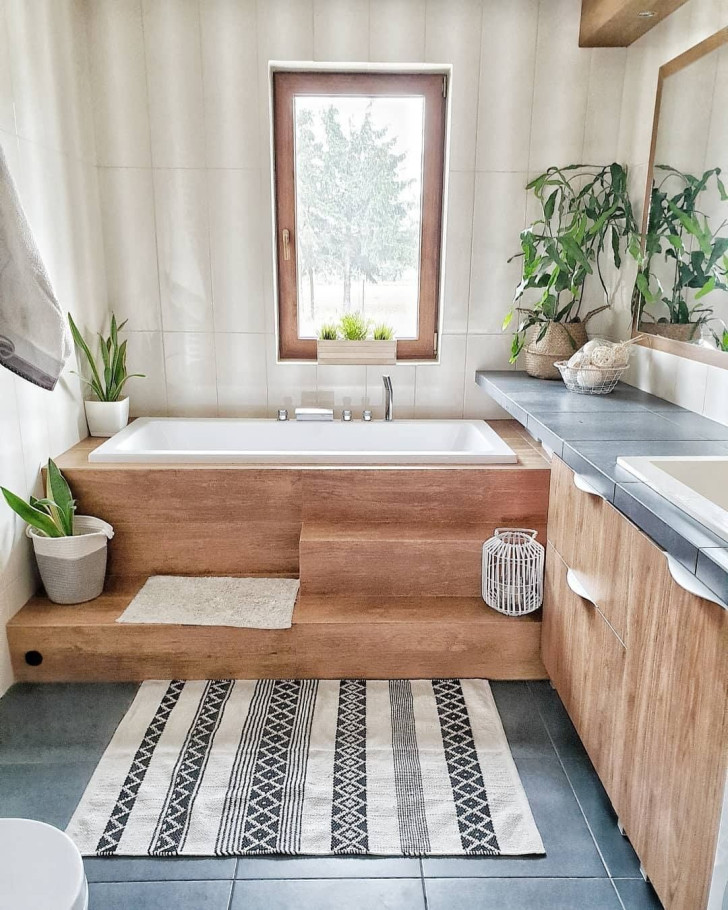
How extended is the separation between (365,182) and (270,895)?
8.98 ft

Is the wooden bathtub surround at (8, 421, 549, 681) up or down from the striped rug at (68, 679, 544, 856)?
up

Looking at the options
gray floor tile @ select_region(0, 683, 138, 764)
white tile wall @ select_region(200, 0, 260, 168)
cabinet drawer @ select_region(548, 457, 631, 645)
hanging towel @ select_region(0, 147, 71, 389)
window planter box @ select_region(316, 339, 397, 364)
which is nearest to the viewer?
hanging towel @ select_region(0, 147, 71, 389)

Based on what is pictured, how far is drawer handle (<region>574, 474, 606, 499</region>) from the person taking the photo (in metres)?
1.78

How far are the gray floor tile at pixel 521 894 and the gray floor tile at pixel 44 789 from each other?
0.93m

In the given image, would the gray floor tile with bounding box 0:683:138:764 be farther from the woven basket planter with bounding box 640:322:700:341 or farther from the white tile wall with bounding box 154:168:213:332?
the woven basket planter with bounding box 640:322:700:341

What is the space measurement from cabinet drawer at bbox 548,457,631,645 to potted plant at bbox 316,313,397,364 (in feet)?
4.02

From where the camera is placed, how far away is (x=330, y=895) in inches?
63.9

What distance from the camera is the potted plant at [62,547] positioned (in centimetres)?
244

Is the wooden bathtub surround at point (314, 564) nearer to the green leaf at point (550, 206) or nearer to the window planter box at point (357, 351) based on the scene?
the window planter box at point (357, 351)

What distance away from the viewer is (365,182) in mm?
3258

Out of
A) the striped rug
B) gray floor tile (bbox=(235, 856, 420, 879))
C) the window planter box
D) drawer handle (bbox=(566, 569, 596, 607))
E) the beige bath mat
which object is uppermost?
the window planter box

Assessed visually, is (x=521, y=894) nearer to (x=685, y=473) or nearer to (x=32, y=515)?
(x=685, y=473)

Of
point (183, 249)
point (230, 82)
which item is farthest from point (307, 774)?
point (230, 82)

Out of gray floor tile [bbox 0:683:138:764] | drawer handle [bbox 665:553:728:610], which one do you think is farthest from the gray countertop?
gray floor tile [bbox 0:683:138:764]
